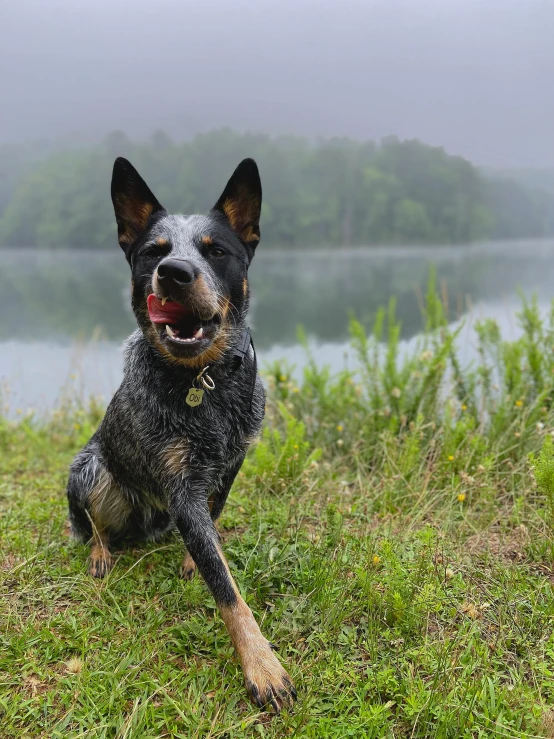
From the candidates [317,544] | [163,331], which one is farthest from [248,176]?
[317,544]

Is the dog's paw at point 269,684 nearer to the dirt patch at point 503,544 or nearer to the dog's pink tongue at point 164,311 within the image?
the dirt patch at point 503,544

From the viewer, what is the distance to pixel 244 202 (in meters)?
2.70

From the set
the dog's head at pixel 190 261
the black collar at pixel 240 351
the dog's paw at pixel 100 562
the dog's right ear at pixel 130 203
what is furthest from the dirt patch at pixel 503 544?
the dog's right ear at pixel 130 203

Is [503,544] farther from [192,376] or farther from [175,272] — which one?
[175,272]

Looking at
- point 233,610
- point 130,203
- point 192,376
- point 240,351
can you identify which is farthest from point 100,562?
point 130,203

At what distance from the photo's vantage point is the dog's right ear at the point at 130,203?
8.48ft

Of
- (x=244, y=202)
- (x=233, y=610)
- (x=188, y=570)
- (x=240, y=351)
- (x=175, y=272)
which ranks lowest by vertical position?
(x=188, y=570)

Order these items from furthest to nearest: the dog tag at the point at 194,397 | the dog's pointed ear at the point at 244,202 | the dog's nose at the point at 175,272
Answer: the dog's pointed ear at the point at 244,202 < the dog tag at the point at 194,397 < the dog's nose at the point at 175,272

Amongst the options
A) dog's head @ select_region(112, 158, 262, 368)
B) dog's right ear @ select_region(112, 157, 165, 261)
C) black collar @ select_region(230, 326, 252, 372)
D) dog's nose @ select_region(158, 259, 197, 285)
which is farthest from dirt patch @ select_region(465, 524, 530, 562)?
dog's right ear @ select_region(112, 157, 165, 261)

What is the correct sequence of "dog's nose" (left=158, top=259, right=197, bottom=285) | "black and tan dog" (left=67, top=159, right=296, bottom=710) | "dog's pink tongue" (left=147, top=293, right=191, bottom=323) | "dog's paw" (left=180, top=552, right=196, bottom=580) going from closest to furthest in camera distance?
"dog's nose" (left=158, top=259, right=197, bottom=285) < "black and tan dog" (left=67, top=159, right=296, bottom=710) < "dog's pink tongue" (left=147, top=293, right=191, bottom=323) < "dog's paw" (left=180, top=552, right=196, bottom=580)

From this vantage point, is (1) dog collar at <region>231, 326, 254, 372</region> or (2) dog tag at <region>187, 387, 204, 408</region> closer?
(2) dog tag at <region>187, 387, 204, 408</region>

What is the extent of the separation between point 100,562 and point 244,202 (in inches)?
79.9

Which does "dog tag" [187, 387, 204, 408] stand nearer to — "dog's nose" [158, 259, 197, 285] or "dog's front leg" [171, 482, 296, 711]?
"dog's front leg" [171, 482, 296, 711]

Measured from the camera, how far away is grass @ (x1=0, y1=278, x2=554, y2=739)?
2.05m
